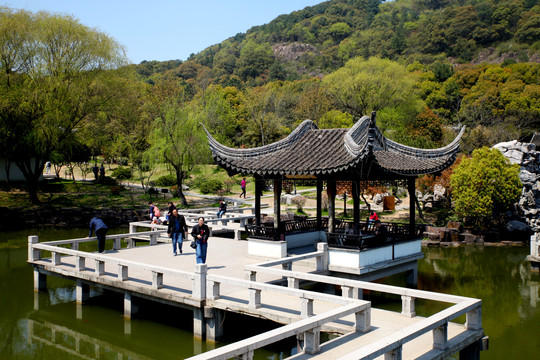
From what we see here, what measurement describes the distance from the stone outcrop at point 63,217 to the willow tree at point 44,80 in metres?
2.71

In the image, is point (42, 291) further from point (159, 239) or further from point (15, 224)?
point (15, 224)

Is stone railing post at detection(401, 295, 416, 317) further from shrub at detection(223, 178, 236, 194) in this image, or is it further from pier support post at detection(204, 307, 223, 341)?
shrub at detection(223, 178, 236, 194)

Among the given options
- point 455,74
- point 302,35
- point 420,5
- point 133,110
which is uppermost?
point 420,5

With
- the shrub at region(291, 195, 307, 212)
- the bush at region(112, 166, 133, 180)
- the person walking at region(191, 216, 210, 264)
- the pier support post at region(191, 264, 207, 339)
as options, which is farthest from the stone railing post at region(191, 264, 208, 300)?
the bush at region(112, 166, 133, 180)

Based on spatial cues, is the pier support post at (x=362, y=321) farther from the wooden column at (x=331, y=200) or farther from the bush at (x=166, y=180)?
the bush at (x=166, y=180)

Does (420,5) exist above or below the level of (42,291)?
above

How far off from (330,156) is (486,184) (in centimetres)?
1578

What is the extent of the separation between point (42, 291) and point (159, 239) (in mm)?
5407

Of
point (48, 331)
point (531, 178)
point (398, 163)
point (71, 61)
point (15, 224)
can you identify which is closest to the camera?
point (48, 331)

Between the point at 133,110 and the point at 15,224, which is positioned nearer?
the point at 15,224

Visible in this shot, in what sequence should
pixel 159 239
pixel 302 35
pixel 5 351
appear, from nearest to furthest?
pixel 5 351
pixel 159 239
pixel 302 35

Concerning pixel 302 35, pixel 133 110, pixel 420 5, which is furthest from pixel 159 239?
pixel 420 5

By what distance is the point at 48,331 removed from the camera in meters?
Result: 12.8

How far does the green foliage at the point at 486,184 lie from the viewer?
88.0 feet
